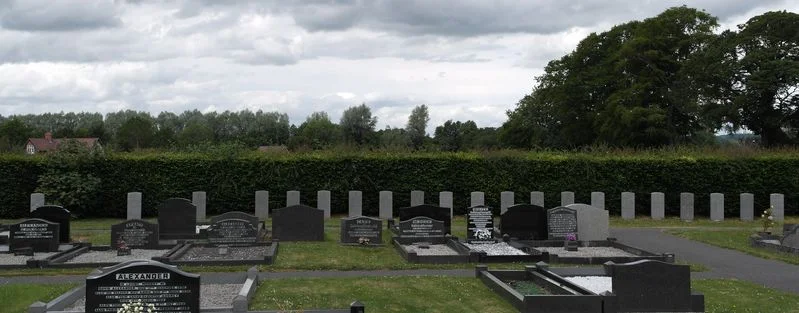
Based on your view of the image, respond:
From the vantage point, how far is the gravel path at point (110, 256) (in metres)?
17.2

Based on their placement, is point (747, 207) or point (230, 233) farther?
point (747, 207)

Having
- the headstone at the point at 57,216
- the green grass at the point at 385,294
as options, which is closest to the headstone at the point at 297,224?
the headstone at the point at 57,216

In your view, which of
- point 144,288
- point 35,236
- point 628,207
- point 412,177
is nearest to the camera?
point 144,288

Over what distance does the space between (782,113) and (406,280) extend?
37.7 metres

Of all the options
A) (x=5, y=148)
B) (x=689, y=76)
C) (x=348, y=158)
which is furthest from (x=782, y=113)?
(x=5, y=148)

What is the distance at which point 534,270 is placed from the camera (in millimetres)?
14609

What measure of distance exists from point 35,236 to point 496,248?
1132cm

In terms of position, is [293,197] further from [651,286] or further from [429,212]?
[651,286]

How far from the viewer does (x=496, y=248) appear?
19328 millimetres

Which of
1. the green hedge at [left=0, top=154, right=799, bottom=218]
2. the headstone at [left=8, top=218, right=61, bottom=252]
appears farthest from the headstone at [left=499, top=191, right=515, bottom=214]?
the headstone at [left=8, top=218, right=61, bottom=252]

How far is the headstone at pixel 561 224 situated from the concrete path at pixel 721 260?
198cm

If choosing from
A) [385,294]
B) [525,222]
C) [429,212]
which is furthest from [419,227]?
[385,294]

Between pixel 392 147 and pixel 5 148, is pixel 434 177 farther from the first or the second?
pixel 5 148

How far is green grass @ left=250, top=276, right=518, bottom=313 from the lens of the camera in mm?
11875
